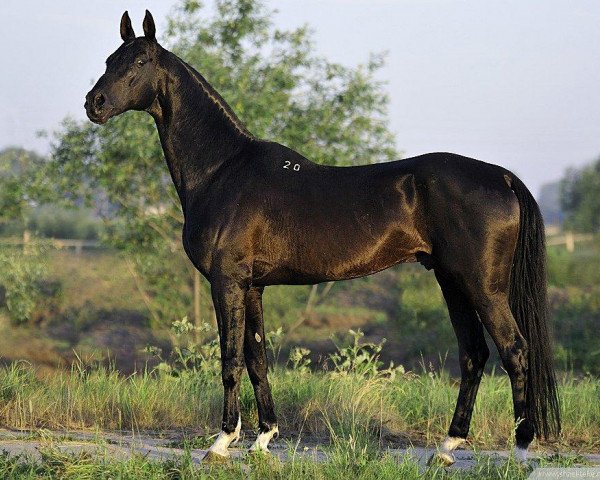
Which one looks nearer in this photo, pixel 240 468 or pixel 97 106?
pixel 240 468

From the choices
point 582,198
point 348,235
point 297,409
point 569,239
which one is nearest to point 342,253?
point 348,235

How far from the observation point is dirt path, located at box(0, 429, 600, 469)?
5.43m

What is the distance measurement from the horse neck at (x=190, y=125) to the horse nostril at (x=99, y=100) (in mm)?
396

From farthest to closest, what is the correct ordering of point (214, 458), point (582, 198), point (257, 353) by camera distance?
point (582, 198)
point (257, 353)
point (214, 458)

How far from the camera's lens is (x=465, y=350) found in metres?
6.16

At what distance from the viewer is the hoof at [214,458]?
5464 mm

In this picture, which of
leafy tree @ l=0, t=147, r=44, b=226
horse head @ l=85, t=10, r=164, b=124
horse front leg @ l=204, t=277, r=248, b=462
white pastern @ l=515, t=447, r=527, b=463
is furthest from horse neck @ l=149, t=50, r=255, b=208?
leafy tree @ l=0, t=147, r=44, b=226

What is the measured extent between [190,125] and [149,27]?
705mm

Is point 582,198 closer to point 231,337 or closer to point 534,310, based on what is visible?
point 534,310

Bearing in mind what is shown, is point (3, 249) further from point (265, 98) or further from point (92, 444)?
point (92, 444)

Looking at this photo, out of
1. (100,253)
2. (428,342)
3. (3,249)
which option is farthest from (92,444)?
(100,253)

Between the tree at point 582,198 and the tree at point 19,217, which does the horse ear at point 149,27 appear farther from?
the tree at point 582,198

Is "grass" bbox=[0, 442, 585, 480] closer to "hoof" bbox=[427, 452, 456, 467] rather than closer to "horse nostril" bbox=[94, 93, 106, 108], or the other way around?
"hoof" bbox=[427, 452, 456, 467]

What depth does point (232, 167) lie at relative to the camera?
6035mm
